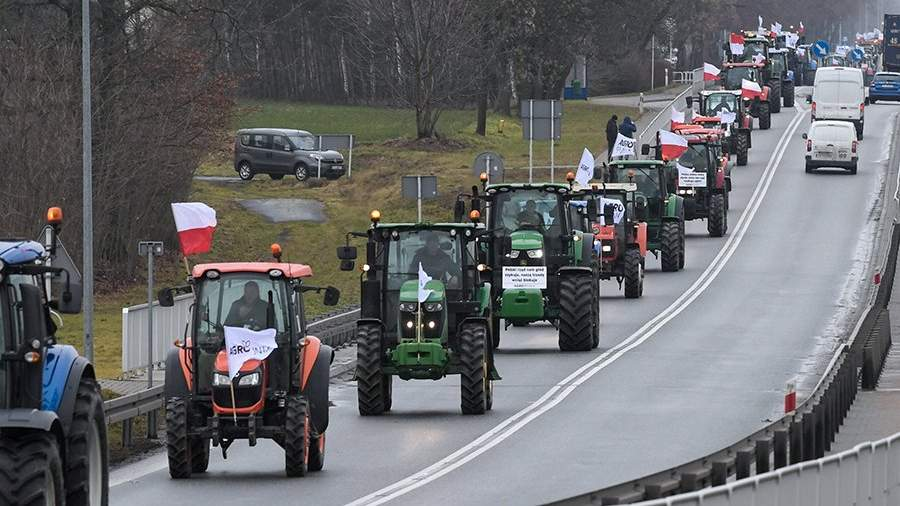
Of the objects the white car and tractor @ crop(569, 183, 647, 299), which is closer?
tractor @ crop(569, 183, 647, 299)

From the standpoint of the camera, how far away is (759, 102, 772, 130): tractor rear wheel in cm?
8275

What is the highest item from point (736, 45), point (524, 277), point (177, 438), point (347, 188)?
point (736, 45)

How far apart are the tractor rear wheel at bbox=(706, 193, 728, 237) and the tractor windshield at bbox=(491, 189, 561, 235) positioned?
70.9 feet

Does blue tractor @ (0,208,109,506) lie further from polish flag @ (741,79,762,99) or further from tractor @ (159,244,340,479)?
polish flag @ (741,79,762,99)

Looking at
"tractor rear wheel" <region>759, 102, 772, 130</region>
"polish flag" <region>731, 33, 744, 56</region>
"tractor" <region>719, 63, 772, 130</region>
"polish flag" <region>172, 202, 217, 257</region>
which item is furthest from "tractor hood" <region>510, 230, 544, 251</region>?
"polish flag" <region>731, 33, 744, 56</region>

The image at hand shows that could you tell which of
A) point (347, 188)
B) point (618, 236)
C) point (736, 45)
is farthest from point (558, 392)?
point (736, 45)

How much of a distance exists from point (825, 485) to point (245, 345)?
730 cm

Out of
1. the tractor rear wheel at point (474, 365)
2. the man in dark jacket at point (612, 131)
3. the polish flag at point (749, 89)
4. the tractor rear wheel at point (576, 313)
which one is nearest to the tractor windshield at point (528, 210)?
the tractor rear wheel at point (576, 313)

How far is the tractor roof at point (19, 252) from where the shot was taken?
603 inches

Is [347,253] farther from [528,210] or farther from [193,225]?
[528,210]

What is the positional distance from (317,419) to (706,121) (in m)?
43.9

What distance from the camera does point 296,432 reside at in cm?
2128

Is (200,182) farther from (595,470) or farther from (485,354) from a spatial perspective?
(595,470)

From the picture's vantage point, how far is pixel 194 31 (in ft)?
187
